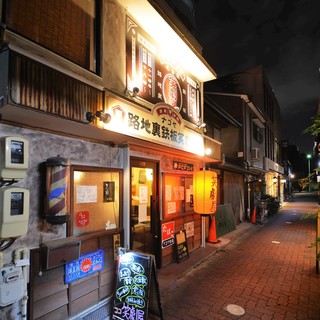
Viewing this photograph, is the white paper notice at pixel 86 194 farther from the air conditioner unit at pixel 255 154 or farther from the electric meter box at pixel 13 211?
the air conditioner unit at pixel 255 154

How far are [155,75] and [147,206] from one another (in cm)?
404

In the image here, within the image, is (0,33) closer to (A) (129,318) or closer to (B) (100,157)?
(B) (100,157)

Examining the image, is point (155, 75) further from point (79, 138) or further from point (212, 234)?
point (212, 234)

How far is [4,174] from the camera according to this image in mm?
3660

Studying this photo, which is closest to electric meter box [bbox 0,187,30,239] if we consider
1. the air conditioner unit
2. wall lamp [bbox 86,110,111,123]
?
wall lamp [bbox 86,110,111,123]

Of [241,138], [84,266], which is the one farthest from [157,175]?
[241,138]

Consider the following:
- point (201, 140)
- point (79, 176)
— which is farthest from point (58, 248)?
point (201, 140)

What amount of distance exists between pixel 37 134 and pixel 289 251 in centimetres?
1071

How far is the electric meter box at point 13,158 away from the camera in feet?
11.9

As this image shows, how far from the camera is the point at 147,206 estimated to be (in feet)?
26.3

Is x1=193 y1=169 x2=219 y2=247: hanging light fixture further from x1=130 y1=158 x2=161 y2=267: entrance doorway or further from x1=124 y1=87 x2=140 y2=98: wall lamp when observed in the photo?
x1=124 y1=87 x2=140 y2=98: wall lamp

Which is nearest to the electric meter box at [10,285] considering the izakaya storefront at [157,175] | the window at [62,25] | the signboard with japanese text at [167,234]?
the izakaya storefront at [157,175]

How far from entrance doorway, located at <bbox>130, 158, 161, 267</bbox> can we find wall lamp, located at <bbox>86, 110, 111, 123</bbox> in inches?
123

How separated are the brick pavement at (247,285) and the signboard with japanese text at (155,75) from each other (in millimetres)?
5270
